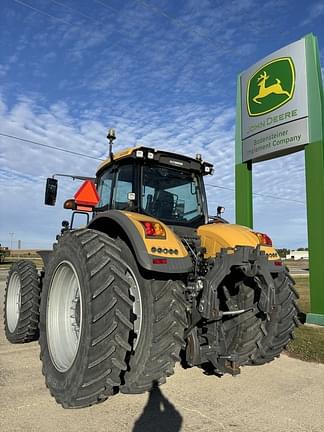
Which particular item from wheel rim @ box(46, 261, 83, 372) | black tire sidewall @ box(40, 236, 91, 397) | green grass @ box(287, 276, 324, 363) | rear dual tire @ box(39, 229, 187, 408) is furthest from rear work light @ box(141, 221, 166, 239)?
green grass @ box(287, 276, 324, 363)

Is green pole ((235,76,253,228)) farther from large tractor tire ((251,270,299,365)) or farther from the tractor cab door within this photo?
the tractor cab door

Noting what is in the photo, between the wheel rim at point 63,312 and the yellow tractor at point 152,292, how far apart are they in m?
0.01

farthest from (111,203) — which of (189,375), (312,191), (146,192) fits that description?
(312,191)

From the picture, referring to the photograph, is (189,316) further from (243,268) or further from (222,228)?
(222,228)

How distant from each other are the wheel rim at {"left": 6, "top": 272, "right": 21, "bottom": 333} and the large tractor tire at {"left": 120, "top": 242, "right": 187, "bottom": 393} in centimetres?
291

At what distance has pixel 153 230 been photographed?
353cm

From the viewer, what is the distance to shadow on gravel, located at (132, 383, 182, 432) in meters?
3.06

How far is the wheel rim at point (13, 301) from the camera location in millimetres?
5909

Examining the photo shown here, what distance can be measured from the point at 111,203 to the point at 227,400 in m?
2.61

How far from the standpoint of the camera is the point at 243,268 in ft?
12.0

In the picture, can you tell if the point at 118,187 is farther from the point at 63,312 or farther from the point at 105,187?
the point at 63,312

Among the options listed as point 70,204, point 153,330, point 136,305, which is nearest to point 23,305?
point 70,204

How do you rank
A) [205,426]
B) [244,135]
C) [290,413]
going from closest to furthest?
[205,426], [290,413], [244,135]

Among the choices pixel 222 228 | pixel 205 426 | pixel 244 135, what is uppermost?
pixel 244 135
